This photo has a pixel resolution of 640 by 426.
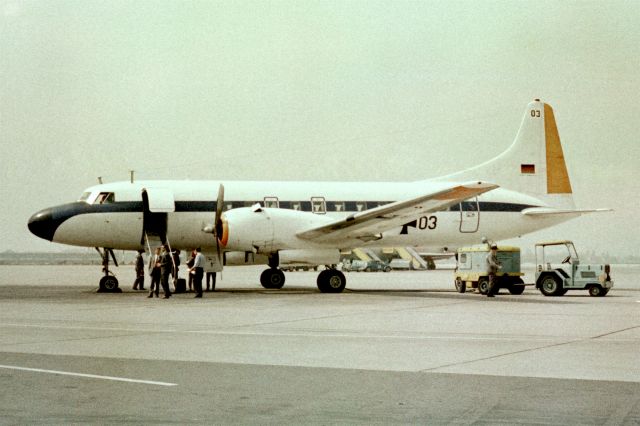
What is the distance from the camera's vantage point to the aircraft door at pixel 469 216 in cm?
3041

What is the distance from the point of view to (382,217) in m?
25.1

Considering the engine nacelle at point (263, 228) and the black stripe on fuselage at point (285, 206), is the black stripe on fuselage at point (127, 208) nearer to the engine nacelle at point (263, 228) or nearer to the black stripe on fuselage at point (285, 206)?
the black stripe on fuselage at point (285, 206)

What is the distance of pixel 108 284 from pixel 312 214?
7861 millimetres

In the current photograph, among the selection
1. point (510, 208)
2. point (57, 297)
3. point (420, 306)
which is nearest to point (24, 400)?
point (420, 306)

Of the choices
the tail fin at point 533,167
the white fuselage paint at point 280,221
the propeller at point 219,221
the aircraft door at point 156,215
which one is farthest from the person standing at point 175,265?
the tail fin at point 533,167

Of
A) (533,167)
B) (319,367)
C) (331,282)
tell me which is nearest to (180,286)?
(331,282)

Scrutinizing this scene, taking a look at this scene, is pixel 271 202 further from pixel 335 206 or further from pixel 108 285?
→ pixel 108 285

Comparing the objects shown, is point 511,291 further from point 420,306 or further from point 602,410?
point 602,410

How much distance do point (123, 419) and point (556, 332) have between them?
9.41m

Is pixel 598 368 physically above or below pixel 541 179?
below

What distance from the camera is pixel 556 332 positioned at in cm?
1377

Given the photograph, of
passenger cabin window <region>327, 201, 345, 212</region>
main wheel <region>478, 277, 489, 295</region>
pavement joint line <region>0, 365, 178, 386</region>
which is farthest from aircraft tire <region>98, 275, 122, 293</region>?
pavement joint line <region>0, 365, 178, 386</region>

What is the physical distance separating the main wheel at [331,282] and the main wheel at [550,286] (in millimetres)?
6850

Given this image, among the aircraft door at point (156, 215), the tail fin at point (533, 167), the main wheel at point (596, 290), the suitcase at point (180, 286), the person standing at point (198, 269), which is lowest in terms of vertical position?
the main wheel at point (596, 290)
